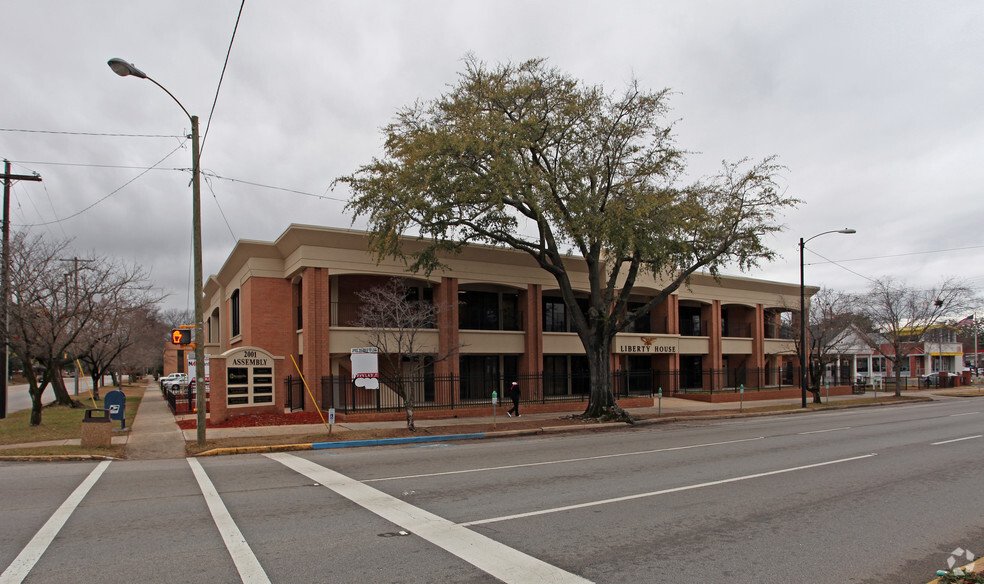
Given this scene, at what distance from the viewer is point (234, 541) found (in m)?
6.50

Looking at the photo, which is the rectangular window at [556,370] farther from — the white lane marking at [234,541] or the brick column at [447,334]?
the white lane marking at [234,541]

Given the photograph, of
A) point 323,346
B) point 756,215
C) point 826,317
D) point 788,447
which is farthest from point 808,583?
point 826,317

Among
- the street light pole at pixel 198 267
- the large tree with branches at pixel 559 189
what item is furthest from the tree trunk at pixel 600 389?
the street light pole at pixel 198 267

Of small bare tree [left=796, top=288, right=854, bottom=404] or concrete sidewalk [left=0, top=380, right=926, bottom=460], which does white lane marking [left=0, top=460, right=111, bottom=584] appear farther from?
small bare tree [left=796, top=288, right=854, bottom=404]

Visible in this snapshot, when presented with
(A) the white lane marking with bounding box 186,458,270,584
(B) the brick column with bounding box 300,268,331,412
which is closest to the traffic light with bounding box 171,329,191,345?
(B) the brick column with bounding box 300,268,331,412

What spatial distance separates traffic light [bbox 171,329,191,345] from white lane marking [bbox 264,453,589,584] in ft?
46.0

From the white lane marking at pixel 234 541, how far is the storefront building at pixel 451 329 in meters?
10.8

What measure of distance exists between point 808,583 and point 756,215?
710 inches

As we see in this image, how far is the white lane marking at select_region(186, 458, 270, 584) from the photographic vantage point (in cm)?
541

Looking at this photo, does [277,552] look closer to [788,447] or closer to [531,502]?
[531,502]

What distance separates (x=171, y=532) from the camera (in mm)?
6934

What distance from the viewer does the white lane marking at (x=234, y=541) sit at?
5410 mm

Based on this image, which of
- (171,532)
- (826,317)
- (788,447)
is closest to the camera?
(171,532)

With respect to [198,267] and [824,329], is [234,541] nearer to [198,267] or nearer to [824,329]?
[198,267]
